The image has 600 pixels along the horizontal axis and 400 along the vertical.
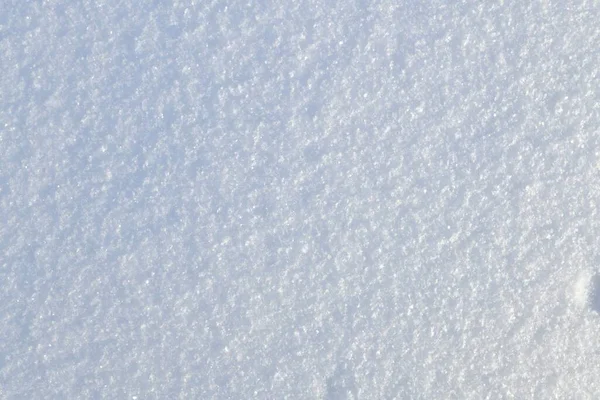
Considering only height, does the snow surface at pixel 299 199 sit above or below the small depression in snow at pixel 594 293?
above

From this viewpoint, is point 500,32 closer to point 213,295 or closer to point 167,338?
point 213,295

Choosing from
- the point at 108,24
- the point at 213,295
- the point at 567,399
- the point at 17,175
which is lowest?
the point at 567,399

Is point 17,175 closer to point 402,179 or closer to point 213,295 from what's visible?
point 213,295

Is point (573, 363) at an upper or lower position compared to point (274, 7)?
lower

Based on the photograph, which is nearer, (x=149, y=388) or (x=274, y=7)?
(x=149, y=388)

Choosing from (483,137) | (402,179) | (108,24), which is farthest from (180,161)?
(483,137)

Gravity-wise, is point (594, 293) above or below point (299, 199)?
below

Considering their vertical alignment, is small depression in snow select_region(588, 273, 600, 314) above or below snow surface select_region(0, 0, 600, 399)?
below
